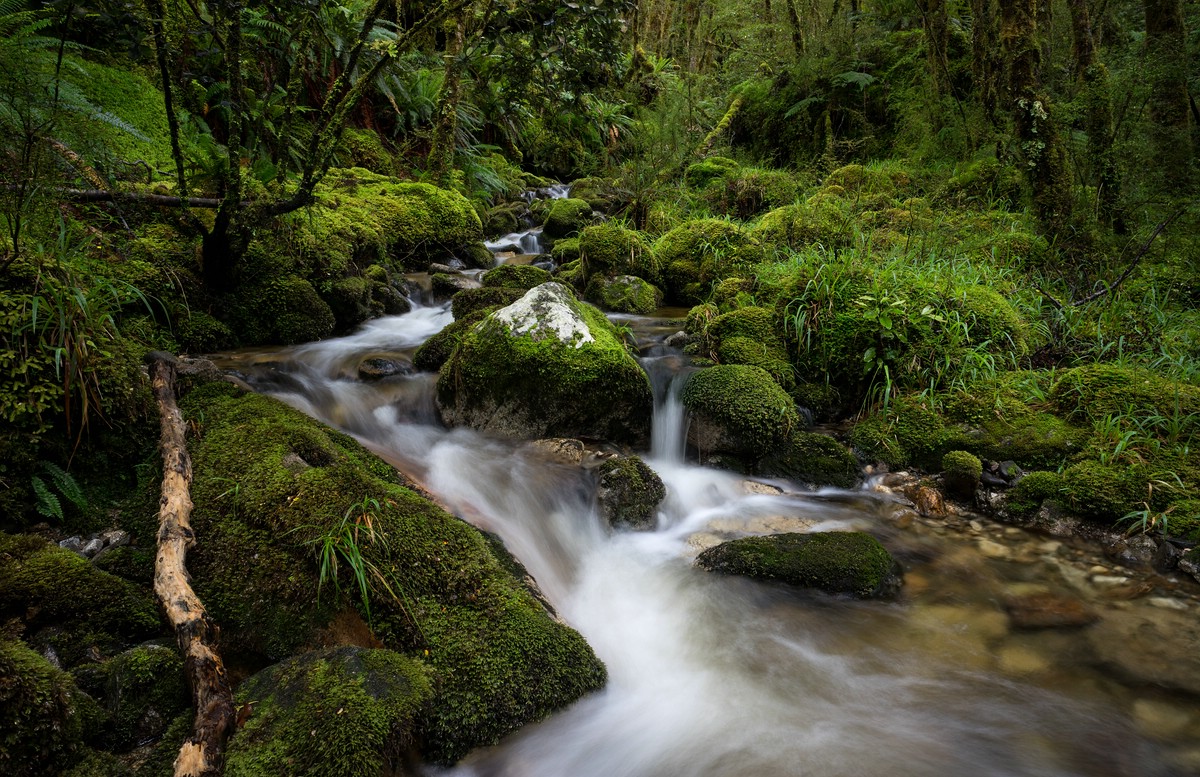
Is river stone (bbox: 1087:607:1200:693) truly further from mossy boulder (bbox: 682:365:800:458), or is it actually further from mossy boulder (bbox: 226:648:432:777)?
mossy boulder (bbox: 226:648:432:777)

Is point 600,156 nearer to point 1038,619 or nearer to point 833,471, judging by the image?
point 833,471

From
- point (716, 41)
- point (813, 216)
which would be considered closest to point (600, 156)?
point (813, 216)

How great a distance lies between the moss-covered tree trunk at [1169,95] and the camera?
5.88m

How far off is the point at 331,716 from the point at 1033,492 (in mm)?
4437

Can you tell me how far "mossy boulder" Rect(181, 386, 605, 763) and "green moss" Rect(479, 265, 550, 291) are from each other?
4457 millimetres

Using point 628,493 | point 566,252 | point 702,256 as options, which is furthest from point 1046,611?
point 566,252

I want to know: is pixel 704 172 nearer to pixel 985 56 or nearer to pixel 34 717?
pixel 985 56

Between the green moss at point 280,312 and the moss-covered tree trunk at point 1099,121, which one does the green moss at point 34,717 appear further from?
the moss-covered tree trunk at point 1099,121

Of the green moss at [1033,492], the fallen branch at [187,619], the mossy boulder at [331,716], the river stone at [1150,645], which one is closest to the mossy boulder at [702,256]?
the green moss at [1033,492]

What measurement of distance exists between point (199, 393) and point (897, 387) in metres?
5.12

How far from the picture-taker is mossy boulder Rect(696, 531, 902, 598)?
3.40m

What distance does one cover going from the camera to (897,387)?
518cm

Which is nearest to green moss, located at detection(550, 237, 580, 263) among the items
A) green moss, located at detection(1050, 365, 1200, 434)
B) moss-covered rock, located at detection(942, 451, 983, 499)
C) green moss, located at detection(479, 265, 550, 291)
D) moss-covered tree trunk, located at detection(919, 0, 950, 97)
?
Answer: green moss, located at detection(479, 265, 550, 291)

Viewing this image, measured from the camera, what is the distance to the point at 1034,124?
6.32 metres
